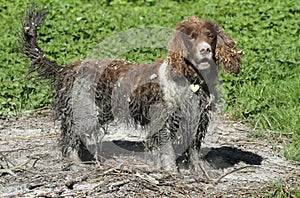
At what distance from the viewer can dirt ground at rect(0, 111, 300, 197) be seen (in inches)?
225

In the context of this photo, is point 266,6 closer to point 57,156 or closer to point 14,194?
point 57,156

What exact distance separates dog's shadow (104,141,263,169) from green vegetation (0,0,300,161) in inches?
14.1

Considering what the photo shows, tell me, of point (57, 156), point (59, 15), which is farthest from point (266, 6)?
point (57, 156)

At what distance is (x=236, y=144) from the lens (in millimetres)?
7504

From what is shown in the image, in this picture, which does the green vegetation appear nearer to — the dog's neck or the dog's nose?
the dog's neck

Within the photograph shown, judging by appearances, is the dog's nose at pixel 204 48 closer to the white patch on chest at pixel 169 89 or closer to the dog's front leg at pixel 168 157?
the white patch on chest at pixel 169 89

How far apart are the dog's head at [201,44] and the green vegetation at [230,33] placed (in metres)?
1.33

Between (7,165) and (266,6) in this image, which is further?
(266,6)

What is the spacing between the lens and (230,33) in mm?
10961

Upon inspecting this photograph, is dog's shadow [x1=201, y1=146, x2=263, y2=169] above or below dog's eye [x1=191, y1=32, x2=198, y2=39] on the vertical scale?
below

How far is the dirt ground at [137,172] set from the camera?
5711mm

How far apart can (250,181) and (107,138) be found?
1.84m

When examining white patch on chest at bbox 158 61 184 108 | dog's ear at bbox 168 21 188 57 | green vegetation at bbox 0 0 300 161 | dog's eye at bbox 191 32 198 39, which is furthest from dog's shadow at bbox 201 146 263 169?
dog's eye at bbox 191 32 198 39

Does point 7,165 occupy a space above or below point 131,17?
below
